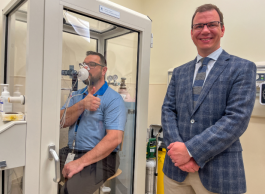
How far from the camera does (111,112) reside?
137cm

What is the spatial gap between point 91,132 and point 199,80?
2.53 ft

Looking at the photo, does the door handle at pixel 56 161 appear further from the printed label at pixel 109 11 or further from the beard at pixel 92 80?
the printed label at pixel 109 11

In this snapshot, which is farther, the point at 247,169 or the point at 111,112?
the point at 247,169

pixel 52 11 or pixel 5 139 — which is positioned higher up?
pixel 52 11

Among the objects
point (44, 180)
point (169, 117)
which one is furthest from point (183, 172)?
point (44, 180)

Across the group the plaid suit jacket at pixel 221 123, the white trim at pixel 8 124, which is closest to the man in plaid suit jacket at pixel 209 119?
the plaid suit jacket at pixel 221 123

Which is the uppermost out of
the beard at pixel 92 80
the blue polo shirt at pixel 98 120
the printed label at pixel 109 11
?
the printed label at pixel 109 11

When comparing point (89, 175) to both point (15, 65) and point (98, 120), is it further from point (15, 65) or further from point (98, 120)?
point (15, 65)

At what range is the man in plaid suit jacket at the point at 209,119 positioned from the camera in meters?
1.07

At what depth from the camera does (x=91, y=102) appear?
133 centimetres

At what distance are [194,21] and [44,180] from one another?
4.26 ft

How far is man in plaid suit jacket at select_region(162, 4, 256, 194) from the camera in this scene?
1.07 m

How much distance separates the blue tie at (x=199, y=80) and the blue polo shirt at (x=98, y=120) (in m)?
Result: 0.53

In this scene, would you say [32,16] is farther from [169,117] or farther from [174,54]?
[174,54]
